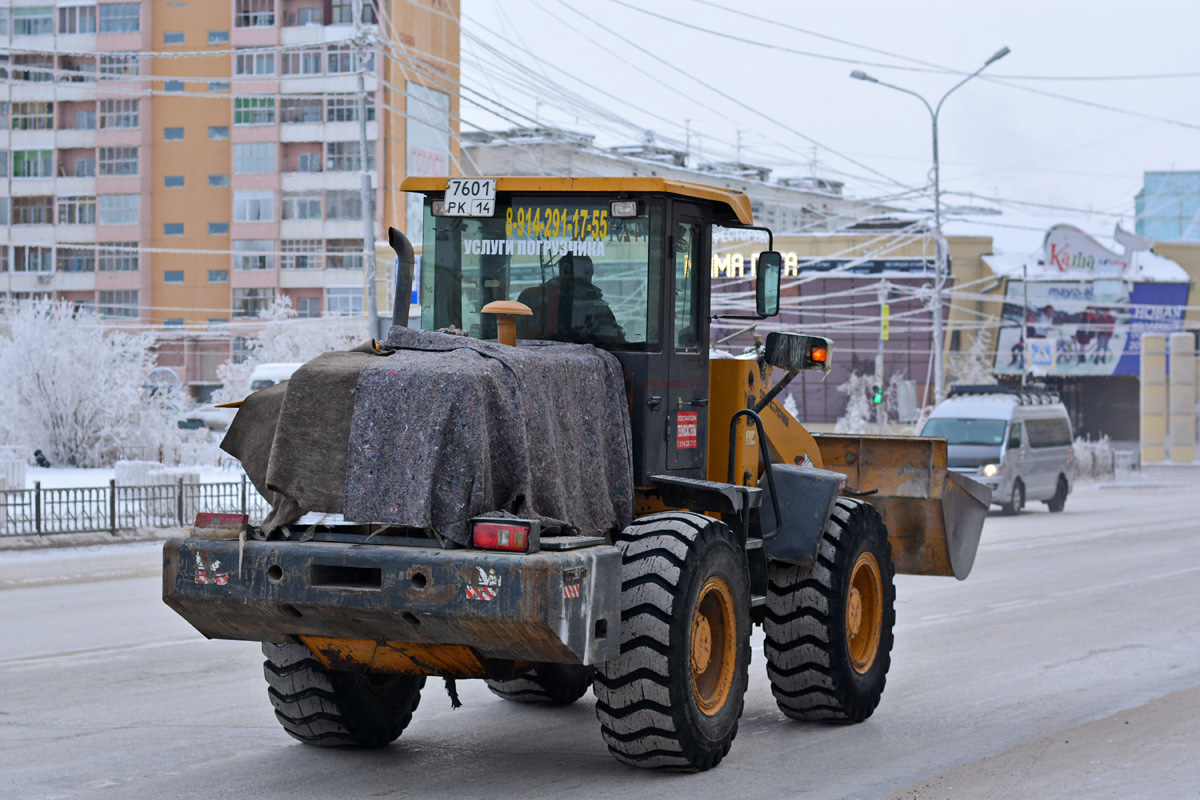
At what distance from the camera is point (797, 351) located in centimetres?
830

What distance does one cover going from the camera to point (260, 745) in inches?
319

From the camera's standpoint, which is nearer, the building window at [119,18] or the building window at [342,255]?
the building window at [342,255]

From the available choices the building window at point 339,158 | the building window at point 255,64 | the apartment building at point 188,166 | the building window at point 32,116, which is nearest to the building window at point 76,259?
the apartment building at point 188,166

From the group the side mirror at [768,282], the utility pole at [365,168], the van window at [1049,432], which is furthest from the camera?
the van window at [1049,432]

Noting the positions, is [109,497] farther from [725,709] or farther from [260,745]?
[725,709]

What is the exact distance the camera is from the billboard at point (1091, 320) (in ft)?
264

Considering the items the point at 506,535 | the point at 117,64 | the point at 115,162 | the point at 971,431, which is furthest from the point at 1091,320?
the point at 506,535

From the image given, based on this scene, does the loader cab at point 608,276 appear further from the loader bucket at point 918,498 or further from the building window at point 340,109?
the building window at point 340,109

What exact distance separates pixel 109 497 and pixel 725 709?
16.4m

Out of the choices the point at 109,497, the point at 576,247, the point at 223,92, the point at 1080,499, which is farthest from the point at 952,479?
the point at 223,92

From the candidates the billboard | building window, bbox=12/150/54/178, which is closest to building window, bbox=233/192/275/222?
building window, bbox=12/150/54/178

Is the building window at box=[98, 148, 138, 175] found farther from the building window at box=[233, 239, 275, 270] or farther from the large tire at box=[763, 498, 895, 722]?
the large tire at box=[763, 498, 895, 722]

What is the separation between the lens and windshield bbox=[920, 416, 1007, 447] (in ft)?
97.0

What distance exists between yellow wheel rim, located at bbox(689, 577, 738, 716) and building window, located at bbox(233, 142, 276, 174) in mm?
83344
